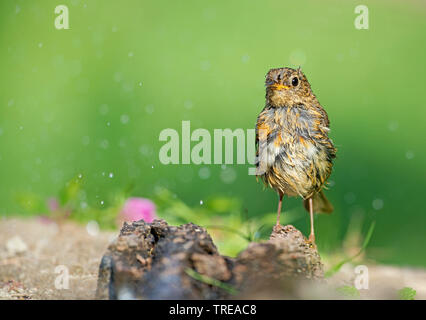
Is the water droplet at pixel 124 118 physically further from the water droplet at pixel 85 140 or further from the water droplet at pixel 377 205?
the water droplet at pixel 377 205

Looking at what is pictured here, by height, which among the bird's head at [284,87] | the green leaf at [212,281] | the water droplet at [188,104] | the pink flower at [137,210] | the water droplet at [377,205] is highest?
the water droplet at [188,104]

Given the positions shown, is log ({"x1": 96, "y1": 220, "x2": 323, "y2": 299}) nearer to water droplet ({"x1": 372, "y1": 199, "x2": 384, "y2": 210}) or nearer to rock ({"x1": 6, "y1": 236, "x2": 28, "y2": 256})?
rock ({"x1": 6, "y1": 236, "x2": 28, "y2": 256})

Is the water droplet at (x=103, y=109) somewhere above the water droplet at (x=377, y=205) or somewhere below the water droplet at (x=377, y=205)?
above

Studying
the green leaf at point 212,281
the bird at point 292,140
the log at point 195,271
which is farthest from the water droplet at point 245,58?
the green leaf at point 212,281

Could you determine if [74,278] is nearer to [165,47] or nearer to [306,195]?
[306,195]

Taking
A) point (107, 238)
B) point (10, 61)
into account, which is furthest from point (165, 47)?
point (107, 238)

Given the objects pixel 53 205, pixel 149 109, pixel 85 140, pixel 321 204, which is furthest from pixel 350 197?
pixel 53 205

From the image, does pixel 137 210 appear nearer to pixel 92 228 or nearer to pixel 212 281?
pixel 92 228
